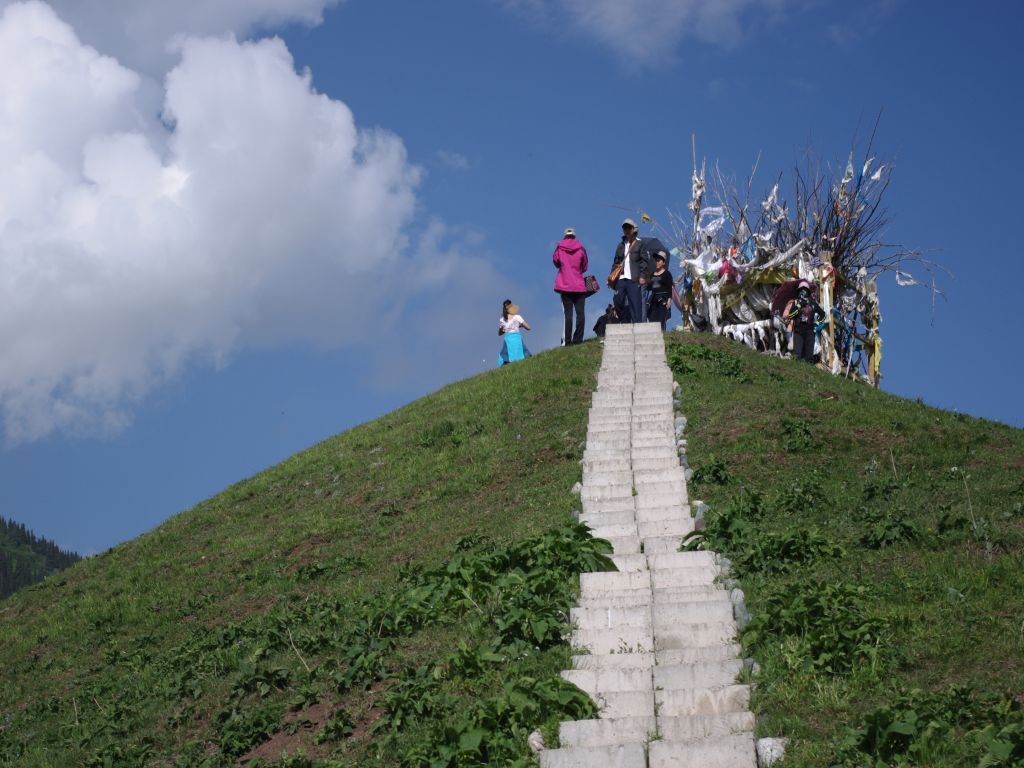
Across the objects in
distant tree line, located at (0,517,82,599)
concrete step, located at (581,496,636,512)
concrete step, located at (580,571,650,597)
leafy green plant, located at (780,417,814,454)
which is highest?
distant tree line, located at (0,517,82,599)

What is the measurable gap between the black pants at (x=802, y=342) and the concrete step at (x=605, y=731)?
67.0ft

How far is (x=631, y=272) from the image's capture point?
27172mm

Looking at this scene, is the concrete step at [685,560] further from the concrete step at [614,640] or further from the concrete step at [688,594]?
the concrete step at [614,640]

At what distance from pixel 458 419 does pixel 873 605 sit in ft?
41.9

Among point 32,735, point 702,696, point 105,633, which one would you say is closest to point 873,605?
point 702,696

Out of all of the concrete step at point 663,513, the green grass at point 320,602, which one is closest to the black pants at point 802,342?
the green grass at point 320,602

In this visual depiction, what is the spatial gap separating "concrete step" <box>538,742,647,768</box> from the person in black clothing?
19.4m

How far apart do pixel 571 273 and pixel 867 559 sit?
599 inches

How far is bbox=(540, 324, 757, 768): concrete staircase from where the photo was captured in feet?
29.8

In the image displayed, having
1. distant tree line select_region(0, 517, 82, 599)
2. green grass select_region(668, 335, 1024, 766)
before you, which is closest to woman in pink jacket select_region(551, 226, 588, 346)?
green grass select_region(668, 335, 1024, 766)

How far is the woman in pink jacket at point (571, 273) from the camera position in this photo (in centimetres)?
2683

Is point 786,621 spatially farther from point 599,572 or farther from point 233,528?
point 233,528

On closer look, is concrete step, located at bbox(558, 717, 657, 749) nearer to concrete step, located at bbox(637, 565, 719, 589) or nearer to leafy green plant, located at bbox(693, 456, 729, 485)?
concrete step, located at bbox(637, 565, 719, 589)

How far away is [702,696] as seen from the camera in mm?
9945
